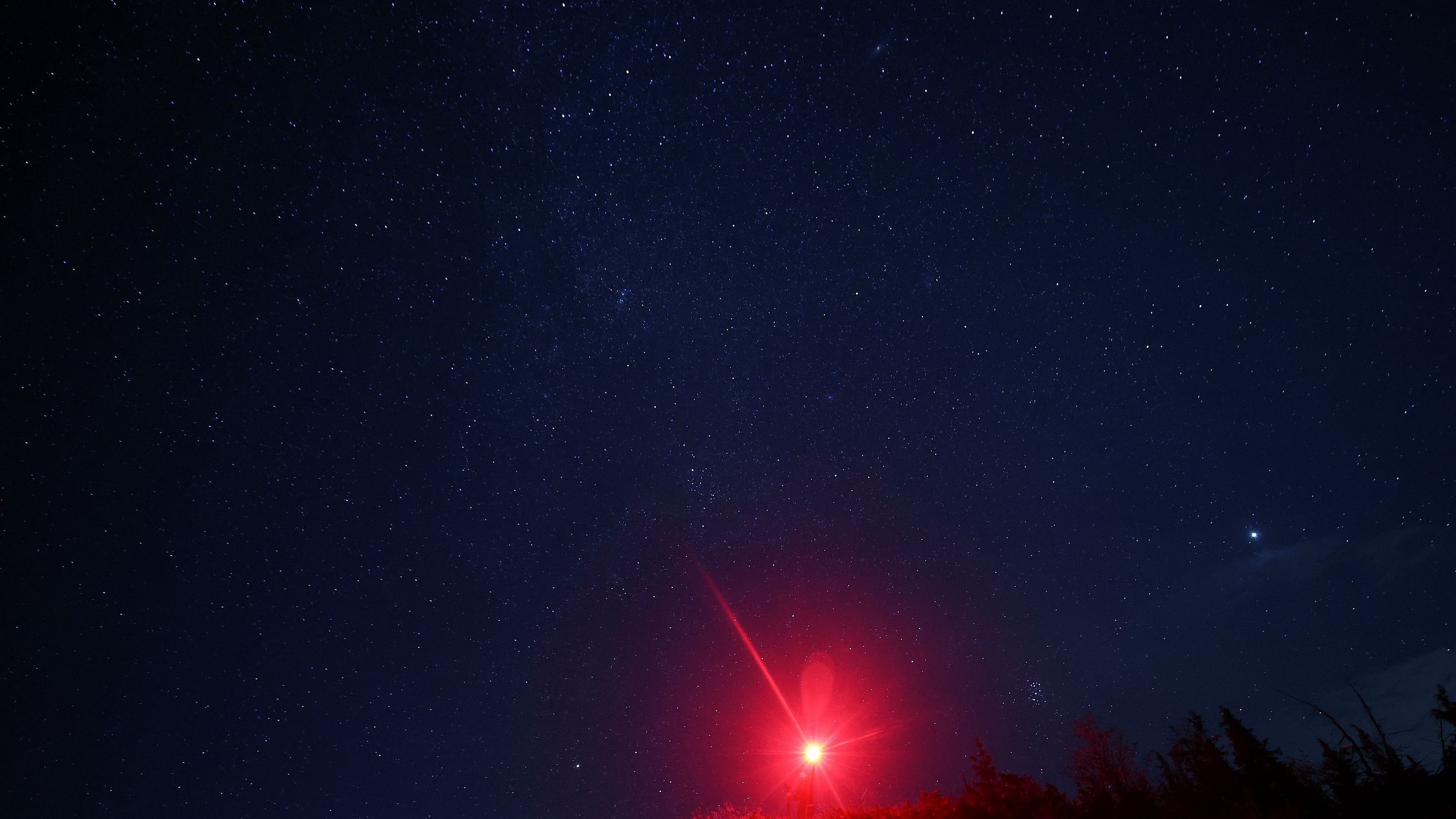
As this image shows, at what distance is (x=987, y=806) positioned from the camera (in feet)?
30.0

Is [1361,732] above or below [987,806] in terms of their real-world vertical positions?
below

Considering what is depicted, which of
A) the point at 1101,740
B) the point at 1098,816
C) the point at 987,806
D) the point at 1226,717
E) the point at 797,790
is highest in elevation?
the point at 797,790

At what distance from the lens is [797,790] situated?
37.7ft

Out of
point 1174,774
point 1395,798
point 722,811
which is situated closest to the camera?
point 1395,798

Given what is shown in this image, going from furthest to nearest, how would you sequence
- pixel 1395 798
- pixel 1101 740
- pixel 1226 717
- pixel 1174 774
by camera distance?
1. pixel 1101 740
2. pixel 1226 717
3. pixel 1174 774
4. pixel 1395 798

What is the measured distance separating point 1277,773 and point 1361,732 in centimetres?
486

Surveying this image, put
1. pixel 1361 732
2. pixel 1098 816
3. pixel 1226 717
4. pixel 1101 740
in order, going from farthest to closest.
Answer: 1. pixel 1101 740
2. pixel 1226 717
3. pixel 1098 816
4. pixel 1361 732

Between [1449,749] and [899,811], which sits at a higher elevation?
[899,811]

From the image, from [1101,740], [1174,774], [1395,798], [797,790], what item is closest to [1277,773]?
[1174,774]

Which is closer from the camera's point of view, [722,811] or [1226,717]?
[1226,717]

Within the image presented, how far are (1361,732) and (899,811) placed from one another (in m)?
6.56

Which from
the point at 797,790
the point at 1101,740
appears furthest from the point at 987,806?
the point at 1101,740

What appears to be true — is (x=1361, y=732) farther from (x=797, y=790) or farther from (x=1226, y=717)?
(x=797, y=790)

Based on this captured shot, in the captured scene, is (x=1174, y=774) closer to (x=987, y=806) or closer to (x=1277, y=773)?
(x=1277, y=773)
